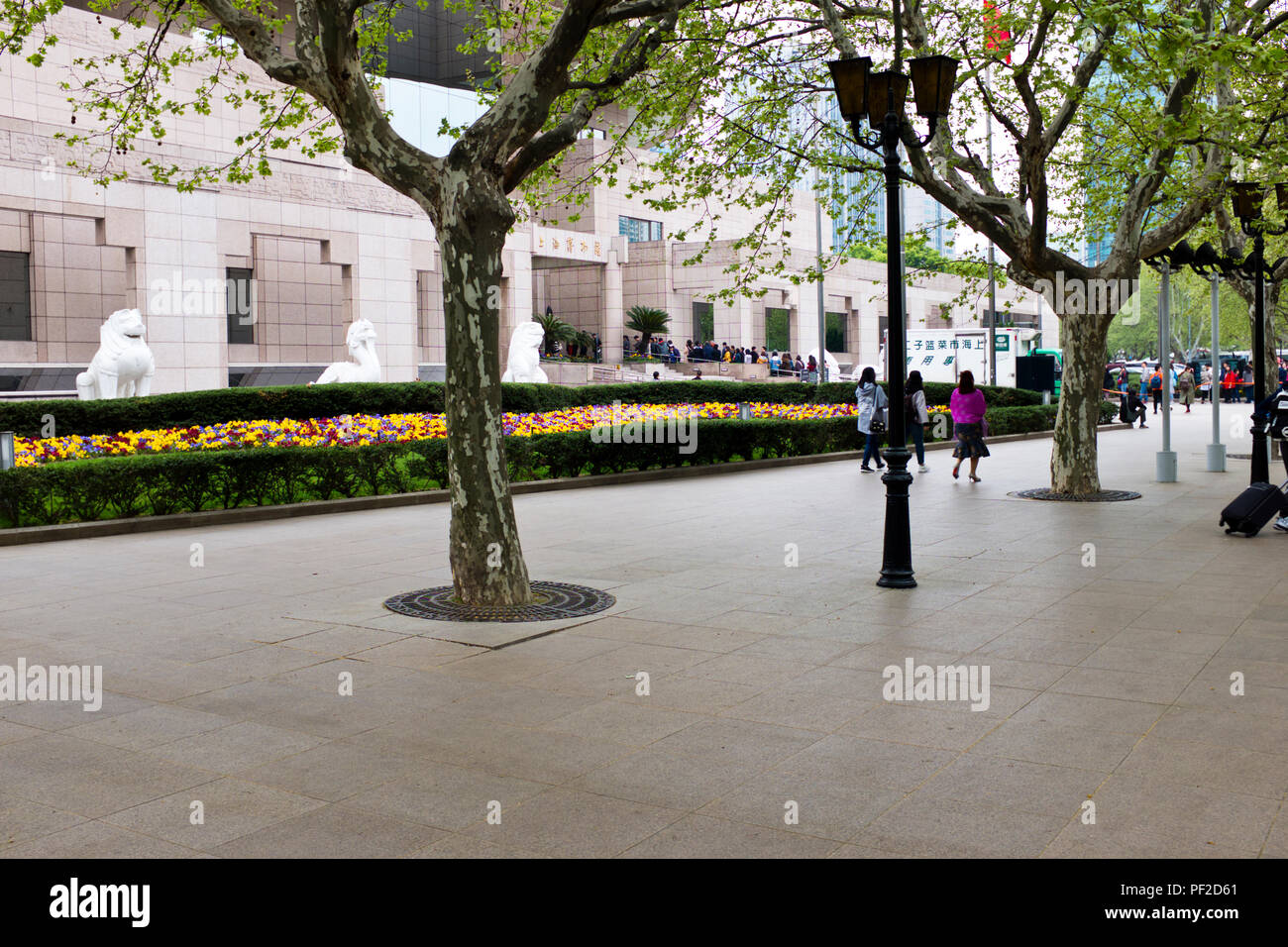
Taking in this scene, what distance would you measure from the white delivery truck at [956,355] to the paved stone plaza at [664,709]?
2941cm

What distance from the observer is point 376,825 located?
441cm

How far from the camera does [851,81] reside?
9.55 metres

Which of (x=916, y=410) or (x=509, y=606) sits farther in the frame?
(x=916, y=410)

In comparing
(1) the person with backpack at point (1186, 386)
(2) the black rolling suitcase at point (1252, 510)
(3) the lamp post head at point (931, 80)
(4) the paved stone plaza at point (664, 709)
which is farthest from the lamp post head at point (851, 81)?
(1) the person with backpack at point (1186, 386)

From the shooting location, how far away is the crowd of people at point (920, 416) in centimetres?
1767

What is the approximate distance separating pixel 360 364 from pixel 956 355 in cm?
2384

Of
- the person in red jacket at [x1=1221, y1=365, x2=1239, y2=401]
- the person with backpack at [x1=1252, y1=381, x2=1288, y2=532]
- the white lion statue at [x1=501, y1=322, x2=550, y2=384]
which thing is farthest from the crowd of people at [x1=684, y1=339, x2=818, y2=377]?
the person with backpack at [x1=1252, y1=381, x2=1288, y2=532]

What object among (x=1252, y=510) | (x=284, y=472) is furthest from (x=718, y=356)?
(x=1252, y=510)

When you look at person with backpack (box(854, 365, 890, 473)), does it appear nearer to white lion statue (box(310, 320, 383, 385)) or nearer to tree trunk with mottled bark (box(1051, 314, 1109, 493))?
tree trunk with mottled bark (box(1051, 314, 1109, 493))

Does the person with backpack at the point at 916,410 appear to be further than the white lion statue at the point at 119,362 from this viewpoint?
Yes

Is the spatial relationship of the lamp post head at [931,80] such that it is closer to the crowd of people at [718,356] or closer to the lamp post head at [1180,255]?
the lamp post head at [1180,255]

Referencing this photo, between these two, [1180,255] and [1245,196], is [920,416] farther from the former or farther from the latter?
[1245,196]

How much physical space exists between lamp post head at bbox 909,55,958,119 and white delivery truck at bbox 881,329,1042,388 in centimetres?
2943

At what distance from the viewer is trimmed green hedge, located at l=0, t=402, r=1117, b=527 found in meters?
12.3
